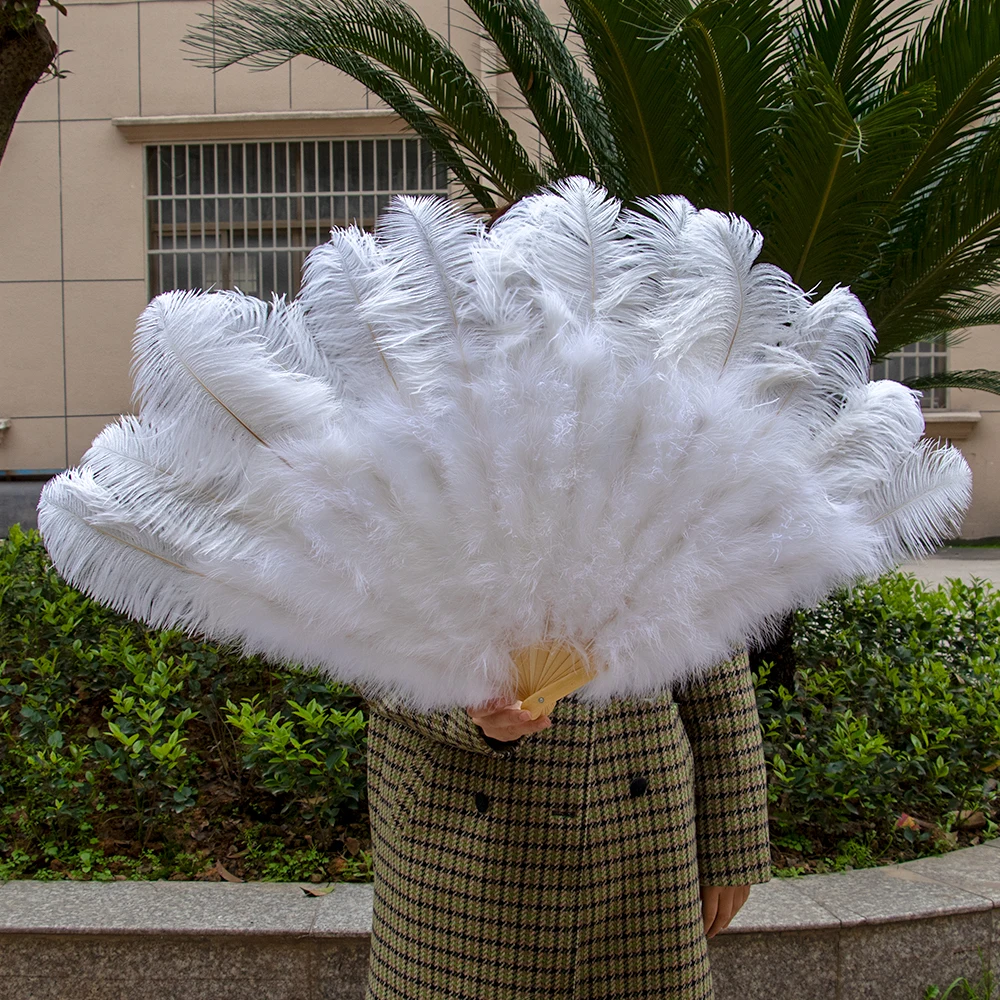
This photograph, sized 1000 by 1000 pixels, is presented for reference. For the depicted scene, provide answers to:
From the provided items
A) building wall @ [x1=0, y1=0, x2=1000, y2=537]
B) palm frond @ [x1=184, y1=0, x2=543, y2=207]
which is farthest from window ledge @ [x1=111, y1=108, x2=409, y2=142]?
palm frond @ [x1=184, y1=0, x2=543, y2=207]

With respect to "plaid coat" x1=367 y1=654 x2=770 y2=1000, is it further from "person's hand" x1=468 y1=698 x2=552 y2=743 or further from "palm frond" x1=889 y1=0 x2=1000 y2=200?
"palm frond" x1=889 y1=0 x2=1000 y2=200

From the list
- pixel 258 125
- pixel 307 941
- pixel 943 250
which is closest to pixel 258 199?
pixel 258 125

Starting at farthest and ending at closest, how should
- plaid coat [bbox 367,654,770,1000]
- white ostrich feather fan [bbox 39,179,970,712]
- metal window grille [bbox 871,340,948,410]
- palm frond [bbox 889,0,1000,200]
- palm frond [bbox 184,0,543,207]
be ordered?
1. metal window grille [bbox 871,340,948,410]
2. palm frond [bbox 184,0,543,207]
3. palm frond [bbox 889,0,1000,200]
4. plaid coat [bbox 367,654,770,1000]
5. white ostrich feather fan [bbox 39,179,970,712]

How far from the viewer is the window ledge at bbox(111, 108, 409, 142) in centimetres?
975

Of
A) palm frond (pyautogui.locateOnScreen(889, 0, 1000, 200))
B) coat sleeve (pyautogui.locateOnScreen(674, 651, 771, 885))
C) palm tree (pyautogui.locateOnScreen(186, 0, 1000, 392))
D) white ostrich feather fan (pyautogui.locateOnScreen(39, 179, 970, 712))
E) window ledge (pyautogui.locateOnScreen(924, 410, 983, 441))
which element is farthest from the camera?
window ledge (pyautogui.locateOnScreen(924, 410, 983, 441))

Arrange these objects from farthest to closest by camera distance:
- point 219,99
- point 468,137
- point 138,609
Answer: point 219,99, point 468,137, point 138,609

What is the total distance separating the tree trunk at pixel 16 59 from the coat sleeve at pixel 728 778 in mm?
3109

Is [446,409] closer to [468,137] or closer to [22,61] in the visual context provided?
[22,61]

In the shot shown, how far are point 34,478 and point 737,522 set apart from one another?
10235 mm

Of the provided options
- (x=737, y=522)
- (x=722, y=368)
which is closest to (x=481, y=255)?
(x=722, y=368)

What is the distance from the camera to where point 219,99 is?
9961mm

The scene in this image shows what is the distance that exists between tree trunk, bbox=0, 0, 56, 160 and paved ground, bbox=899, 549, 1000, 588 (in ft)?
21.4

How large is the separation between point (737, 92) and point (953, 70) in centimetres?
82

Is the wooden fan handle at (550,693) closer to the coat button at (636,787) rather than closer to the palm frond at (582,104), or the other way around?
the coat button at (636,787)
